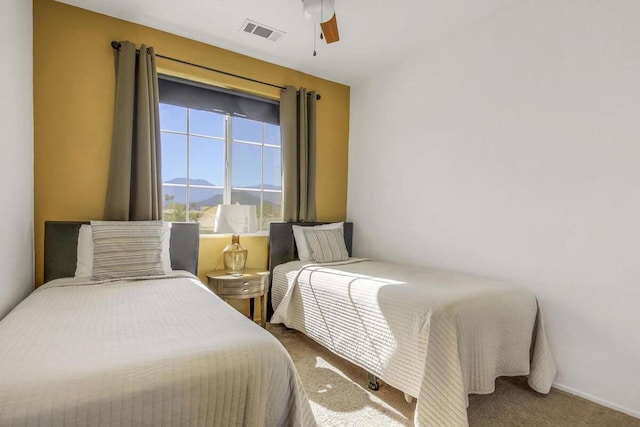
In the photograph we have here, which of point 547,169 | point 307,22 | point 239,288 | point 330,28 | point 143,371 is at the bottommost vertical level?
point 239,288

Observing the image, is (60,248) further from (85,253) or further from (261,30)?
(261,30)

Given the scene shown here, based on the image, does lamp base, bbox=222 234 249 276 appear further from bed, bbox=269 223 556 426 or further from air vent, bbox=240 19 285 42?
air vent, bbox=240 19 285 42

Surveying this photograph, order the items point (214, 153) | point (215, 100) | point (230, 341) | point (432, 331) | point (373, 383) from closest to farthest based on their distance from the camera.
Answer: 1. point (230, 341)
2. point (432, 331)
3. point (373, 383)
4. point (215, 100)
5. point (214, 153)

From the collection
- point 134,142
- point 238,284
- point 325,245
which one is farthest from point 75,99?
point 325,245

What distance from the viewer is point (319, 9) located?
208 centimetres

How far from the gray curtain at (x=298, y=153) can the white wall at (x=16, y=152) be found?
6.30 ft

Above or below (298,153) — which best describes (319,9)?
above

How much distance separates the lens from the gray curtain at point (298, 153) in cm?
333

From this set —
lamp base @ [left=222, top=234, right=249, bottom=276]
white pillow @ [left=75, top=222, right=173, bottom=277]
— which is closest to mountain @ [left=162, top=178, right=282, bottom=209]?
lamp base @ [left=222, top=234, right=249, bottom=276]

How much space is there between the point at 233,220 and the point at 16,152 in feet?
4.46

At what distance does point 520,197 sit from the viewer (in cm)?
236

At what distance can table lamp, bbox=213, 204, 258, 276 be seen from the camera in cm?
268

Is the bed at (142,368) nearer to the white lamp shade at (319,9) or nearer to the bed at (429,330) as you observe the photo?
the bed at (429,330)

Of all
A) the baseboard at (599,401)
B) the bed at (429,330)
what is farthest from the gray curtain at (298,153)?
the baseboard at (599,401)
